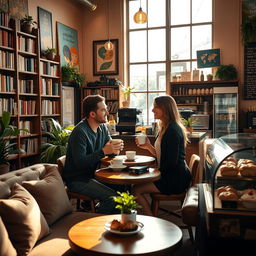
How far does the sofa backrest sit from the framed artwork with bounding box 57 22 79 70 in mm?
4968

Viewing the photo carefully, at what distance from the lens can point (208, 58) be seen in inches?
294

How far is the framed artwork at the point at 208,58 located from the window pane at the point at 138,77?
4.79 ft

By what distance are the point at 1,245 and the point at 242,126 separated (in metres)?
→ 6.50

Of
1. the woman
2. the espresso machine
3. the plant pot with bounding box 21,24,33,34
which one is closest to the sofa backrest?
the woman

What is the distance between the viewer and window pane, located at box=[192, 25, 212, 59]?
304 inches

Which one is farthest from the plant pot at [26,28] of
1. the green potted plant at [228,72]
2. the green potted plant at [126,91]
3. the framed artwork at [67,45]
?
the green potted plant at [228,72]

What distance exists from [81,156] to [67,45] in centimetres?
527

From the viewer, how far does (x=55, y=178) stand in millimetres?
2619

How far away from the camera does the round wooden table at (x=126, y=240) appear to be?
1634 mm

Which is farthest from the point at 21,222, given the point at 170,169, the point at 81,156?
the point at 170,169

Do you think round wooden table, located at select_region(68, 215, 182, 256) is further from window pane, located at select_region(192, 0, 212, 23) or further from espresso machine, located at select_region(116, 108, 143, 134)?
window pane, located at select_region(192, 0, 212, 23)

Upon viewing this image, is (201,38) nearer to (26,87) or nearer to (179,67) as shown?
(179,67)

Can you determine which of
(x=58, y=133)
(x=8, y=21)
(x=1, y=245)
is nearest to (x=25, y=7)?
(x=8, y=21)

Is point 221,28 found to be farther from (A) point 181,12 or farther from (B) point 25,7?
(B) point 25,7
